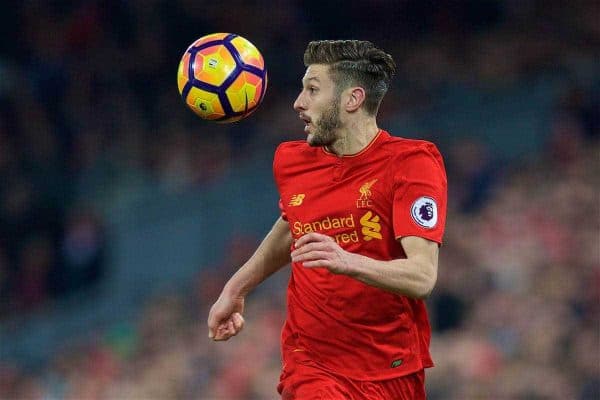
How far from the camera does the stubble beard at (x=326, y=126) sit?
4184 millimetres

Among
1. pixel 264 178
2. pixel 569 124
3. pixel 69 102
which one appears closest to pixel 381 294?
pixel 569 124

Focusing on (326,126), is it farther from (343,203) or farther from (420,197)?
(420,197)

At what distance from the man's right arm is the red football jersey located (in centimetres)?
24

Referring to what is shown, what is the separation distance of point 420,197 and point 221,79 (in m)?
1.16

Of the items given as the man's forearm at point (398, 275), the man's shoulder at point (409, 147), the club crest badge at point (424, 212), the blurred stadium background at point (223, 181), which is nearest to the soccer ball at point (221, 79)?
the man's shoulder at point (409, 147)

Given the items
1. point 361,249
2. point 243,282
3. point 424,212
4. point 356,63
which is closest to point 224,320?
point 243,282

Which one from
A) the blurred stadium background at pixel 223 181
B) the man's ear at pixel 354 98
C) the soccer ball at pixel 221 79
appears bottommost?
Result: the blurred stadium background at pixel 223 181

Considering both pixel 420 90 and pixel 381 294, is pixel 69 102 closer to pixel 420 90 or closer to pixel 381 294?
pixel 420 90

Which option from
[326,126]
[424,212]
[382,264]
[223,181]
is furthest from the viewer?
[223,181]

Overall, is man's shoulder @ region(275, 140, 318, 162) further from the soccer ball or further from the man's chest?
the soccer ball

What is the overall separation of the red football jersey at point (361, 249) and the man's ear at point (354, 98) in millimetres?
149

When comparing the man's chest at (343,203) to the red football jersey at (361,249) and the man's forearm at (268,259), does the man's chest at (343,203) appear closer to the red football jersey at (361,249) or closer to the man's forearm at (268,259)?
the red football jersey at (361,249)

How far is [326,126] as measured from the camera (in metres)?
4.19

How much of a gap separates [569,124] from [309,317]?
20.5ft
